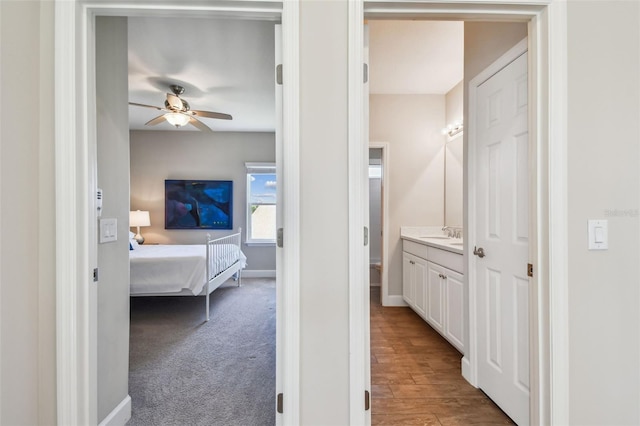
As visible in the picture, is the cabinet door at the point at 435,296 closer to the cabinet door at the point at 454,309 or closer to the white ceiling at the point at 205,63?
the cabinet door at the point at 454,309

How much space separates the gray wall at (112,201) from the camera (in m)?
1.49

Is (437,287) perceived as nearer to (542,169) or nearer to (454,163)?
(454,163)

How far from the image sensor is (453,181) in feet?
11.1

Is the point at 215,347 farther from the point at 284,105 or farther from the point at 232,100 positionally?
the point at 232,100

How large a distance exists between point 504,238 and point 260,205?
4.21 meters

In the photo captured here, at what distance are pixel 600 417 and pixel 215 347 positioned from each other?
8.07 ft

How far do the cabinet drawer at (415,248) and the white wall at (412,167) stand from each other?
0.50 feet

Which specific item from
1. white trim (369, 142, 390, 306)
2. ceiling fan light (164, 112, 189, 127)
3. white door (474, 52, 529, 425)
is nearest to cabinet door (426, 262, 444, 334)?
white door (474, 52, 529, 425)

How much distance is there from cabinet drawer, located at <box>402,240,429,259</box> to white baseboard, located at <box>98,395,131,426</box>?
2.55 meters

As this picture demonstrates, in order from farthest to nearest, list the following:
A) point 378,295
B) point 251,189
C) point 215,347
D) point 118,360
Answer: point 251,189 → point 378,295 → point 215,347 → point 118,360

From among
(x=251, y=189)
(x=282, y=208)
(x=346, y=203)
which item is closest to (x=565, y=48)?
(x=346, y=203)

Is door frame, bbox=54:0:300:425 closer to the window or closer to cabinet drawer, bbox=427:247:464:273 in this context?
cabinet drawer, bbox=427:247:464:273

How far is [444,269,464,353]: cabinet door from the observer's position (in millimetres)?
2258

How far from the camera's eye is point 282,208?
1.23m
